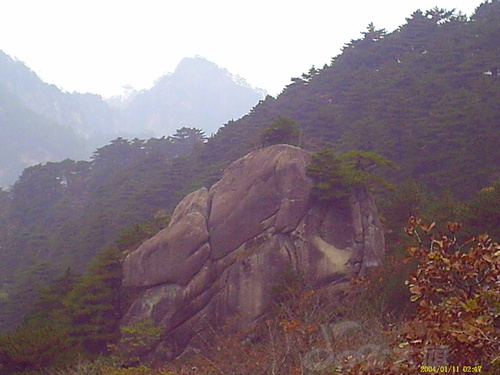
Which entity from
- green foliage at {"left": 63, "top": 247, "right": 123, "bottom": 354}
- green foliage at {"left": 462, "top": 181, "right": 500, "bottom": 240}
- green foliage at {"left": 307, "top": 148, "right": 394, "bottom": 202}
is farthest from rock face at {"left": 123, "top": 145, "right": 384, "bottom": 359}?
green foliage at {"left": 462, "top": 181, "right": 500, "bottom": 240}

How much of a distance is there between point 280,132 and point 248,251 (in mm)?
4559

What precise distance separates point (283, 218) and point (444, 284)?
9329mm

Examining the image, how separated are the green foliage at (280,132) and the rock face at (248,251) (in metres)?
1.93

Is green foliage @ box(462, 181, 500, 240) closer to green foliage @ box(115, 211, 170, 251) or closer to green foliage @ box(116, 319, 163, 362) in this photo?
green foliage @ box(116, 319, 163, 362)

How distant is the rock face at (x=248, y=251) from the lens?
11469mm

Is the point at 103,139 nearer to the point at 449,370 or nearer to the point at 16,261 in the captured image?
the point at 16,261

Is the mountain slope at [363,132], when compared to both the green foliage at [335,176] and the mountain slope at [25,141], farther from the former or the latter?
the mountain slope at [25,141]

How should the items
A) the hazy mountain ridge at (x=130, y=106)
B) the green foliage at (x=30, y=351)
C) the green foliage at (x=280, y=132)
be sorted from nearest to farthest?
the green foliage at (x=30, y=351) < the green foliage at (x=280, y=132) < the hazy mountain ridge at (x=130, y=106)

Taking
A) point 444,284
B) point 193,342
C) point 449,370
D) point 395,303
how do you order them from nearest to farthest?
point 449,370, point 444,284, point 395,303, point 193,342

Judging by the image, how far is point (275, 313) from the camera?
34.6 feet

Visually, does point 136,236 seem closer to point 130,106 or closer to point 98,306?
point 98,306

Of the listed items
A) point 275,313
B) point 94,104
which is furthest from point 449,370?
point 94,104

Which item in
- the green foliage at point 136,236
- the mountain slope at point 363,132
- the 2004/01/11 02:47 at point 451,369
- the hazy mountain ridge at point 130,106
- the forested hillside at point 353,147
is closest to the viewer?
the 2004/01/11 02:47 at point 451,369

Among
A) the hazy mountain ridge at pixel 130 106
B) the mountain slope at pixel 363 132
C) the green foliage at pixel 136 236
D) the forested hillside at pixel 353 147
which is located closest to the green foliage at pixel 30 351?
the green foliage at pixel 136 236
